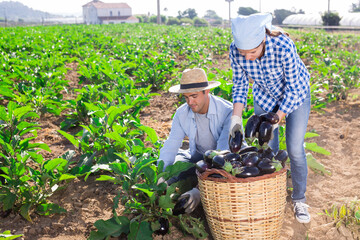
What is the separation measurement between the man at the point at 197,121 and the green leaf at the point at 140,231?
356 mm

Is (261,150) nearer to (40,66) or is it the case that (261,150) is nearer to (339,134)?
(339,134)

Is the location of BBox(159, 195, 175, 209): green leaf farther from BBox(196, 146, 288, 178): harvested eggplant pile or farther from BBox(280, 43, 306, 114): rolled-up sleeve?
BBox(280, 43, 306, 114): rolled-up sleeve

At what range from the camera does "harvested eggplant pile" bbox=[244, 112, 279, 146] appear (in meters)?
2.41

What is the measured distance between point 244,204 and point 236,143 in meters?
0.42

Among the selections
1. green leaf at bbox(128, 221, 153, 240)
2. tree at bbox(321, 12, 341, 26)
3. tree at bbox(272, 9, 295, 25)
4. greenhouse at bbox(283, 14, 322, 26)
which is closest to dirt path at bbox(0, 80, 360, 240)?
green leaf at bbox(128, 221, 153, 240)

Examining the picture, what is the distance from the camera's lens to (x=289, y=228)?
Answer: 9.23 ft

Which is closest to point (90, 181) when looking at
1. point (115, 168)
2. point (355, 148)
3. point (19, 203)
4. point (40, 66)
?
point (19, 203)

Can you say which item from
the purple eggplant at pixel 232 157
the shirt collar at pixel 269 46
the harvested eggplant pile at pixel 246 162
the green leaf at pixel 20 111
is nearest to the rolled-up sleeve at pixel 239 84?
the shirt collar at pixel 269 46

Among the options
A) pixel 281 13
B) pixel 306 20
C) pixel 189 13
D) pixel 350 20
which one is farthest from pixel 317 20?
pixel 189 13

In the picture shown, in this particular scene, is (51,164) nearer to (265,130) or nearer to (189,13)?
(265,130)

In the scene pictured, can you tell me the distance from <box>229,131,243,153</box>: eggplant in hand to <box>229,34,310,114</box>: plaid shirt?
34cm

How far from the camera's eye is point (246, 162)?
227 centimetres

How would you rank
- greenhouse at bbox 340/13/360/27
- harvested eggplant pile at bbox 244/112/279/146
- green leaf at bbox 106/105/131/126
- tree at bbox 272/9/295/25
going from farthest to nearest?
tree at bbox 272/9/295/25 < greenhouse at bbox 340/13/360/27 < green leaf at bbox 106/105/131/126 < harvested eggplant pile at bbox 244/112/279/146

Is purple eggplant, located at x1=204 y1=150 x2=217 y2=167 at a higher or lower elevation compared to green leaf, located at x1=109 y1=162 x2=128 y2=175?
higher
